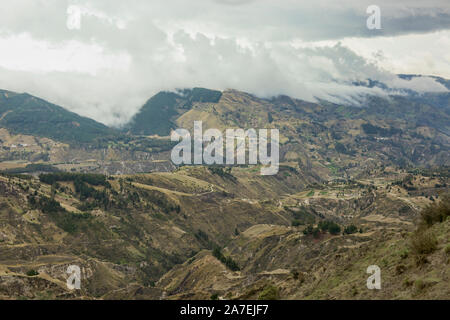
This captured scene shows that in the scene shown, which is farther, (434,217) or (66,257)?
(66,257)

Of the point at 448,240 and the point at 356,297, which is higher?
the point at 448,240

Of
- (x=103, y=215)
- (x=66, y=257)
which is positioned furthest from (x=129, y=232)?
(x=66, y=257)

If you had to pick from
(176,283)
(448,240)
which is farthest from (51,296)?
(448,240)
